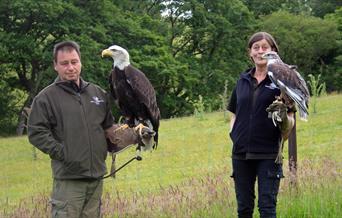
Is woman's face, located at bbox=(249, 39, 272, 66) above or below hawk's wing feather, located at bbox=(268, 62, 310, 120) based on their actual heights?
above

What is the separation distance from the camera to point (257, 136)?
4523 millimetres

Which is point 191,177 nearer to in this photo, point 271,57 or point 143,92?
point 143,92

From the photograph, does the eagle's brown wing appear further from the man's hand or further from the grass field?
the grass field

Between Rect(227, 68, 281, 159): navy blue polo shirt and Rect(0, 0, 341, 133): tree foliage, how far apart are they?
2334 centimetres

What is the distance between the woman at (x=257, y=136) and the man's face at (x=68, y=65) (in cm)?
147

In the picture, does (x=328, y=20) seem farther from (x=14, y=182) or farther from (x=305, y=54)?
(x=14, y=182)

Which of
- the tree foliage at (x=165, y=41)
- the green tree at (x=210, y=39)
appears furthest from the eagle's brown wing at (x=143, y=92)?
the green tree at (x=210, y=39)

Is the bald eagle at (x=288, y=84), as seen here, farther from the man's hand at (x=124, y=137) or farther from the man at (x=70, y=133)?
the man at (x=70, y=133)

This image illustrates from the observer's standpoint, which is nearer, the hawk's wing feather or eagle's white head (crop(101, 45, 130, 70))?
the hawk's wing feather

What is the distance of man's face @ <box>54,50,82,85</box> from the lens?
4211 millimetres

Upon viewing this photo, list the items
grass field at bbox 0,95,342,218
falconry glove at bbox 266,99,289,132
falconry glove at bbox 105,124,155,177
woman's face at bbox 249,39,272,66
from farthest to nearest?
grass field at bbox 0,95,342,218, woman's face at bbox 249,39,272,66, falconry glove at bbox 105,124,155,177, falconry glove at bbox 266,99,289,132

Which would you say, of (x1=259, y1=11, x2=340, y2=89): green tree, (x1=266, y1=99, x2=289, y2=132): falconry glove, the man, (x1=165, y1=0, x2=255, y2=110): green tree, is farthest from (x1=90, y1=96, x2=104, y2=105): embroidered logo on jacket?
(x1=259, y1=11, x2=340, y2=89): green tree

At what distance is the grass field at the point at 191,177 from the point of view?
19.7 feet

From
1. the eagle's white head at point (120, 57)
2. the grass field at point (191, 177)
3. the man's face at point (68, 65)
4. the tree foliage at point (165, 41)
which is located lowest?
the grass field at point (191, 177)
